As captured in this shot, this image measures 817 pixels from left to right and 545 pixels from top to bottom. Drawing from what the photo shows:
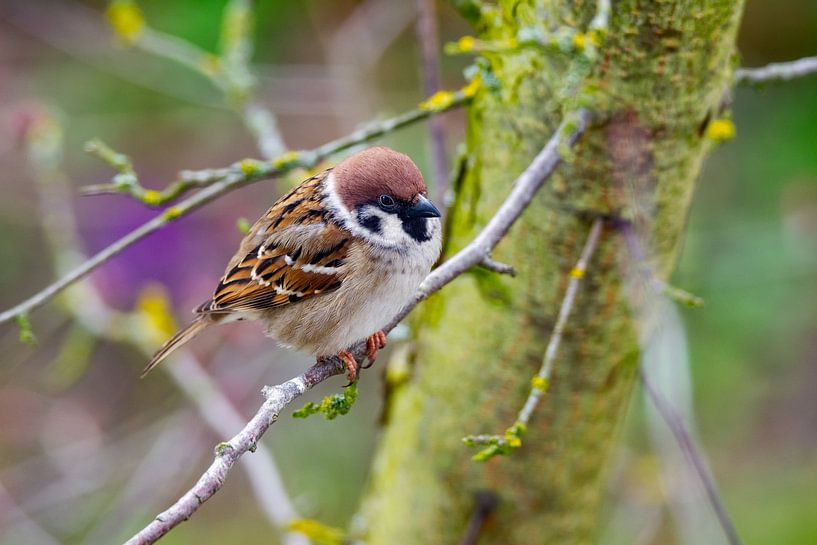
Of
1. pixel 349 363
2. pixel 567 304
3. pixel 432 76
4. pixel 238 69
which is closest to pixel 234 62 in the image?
pixel 238 69

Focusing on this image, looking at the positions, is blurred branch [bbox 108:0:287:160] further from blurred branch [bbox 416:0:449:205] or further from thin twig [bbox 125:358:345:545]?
thin twig [bbox 125:358:345:545]

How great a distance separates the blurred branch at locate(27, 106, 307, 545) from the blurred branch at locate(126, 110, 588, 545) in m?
0.62

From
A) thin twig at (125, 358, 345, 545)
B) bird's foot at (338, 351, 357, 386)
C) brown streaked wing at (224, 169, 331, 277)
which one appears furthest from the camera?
brown streaked wing at (224, 169, 331, 277)

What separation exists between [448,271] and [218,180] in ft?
1.70

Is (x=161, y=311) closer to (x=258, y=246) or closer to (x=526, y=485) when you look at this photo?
(x=258, y=246)

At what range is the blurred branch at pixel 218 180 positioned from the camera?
157cm

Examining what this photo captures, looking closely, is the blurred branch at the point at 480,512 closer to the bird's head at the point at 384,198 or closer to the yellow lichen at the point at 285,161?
the bird's head at the point at 384,198

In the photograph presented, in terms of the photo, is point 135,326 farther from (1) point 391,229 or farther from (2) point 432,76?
(2) point 432,76

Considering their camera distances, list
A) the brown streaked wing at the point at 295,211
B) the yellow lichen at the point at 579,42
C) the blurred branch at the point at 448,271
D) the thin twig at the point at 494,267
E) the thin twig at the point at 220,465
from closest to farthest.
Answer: the thin twig at the point at 220,465 < the blurred branch at the point at 448,271 < the yellow lichen at the point at 579,42 < the thin twig at the point at 494,267 < the brown streaked wing at the point at 295,211

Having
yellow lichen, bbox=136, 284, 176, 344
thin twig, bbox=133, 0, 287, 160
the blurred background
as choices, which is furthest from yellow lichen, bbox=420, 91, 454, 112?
the blurred background

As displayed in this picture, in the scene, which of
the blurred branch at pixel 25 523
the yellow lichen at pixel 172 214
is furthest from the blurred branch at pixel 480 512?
the blurred branch at pixel 25 523

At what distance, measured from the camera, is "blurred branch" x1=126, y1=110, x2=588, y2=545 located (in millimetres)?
1144

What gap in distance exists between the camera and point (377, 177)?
2.02 metres

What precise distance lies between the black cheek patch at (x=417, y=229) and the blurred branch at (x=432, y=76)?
A: 118 millimetres
